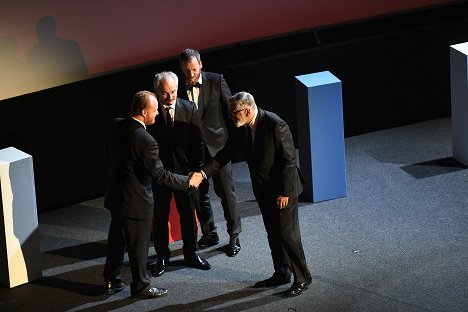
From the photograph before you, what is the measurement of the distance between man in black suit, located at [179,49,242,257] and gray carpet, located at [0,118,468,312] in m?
0.12

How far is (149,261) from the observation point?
7.35 metres

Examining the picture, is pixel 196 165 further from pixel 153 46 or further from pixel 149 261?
pixel 153 46

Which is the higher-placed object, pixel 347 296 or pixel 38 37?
pixel 38 37

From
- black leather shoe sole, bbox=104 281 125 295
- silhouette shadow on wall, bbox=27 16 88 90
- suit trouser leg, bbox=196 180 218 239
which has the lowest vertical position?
black leather shoe sole, bbox=104 281 125 295

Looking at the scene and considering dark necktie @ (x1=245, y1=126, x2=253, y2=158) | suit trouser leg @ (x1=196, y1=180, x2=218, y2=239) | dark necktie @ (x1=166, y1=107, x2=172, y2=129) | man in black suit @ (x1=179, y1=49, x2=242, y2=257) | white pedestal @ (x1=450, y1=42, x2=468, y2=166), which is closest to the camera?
dark necktie @ (x1=245, y1=126, x2=253, y2=158)

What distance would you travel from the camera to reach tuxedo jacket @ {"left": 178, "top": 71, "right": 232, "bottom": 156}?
24.1 feet

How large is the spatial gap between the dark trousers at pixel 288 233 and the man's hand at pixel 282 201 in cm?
4

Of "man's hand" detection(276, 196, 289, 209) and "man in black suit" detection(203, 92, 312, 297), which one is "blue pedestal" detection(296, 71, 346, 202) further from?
"man's hand" detection(276, 196, 289, 209)

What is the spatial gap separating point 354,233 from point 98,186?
2252mm

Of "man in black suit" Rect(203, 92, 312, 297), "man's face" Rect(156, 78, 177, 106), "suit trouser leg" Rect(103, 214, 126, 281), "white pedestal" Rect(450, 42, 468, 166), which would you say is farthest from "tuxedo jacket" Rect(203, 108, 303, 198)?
"white pedestal" Rect(450, 42, 468, 166)

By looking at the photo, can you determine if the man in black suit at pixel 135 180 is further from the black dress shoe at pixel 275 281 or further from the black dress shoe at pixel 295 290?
the black dress shoe at pixel 295 290

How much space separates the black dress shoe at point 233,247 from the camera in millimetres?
7365

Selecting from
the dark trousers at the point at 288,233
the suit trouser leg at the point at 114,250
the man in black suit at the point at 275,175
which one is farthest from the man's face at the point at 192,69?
the suit trouser leg at the point at 114,250

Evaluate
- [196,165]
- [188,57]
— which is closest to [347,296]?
[196,165]
